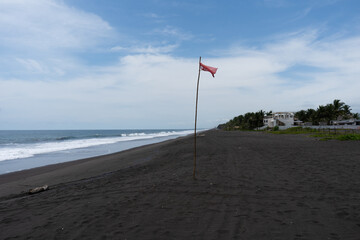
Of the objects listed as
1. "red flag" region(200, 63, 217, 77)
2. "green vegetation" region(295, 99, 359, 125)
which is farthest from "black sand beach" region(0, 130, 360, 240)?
"green vegetation" region(295, 99, 359, 125)

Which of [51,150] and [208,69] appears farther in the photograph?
[51,150]

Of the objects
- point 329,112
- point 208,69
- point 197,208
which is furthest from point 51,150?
point 329,112

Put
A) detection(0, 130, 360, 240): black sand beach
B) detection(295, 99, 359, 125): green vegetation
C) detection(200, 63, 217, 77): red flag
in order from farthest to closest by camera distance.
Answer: detection(295, 99, 359, 125): green vegetation, detection(200, 63, 217, 77): red flag, detection(0, 130, 360, 240): black sand beach

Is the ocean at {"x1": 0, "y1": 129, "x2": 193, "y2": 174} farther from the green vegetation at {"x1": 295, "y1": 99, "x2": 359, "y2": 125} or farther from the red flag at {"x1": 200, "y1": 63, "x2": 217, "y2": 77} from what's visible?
the green vegetation at {"x1": 295, "y1": 99, "x2": 359, "y2": 125}

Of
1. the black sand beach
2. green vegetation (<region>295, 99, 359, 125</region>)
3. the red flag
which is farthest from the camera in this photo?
green vegetation (<region>295, 99, 359, 125</region>)

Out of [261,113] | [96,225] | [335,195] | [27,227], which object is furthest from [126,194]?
[261,113]

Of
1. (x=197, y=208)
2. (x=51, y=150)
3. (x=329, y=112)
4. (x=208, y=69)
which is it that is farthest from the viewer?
(x=329, y=112)

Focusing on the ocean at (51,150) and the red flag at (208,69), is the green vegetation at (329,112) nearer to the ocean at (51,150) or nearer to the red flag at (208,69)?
the ocean at (51,150)

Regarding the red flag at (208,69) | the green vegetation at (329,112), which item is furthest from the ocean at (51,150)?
the green vegetation at (329,112)

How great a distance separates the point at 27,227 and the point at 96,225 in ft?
4.97

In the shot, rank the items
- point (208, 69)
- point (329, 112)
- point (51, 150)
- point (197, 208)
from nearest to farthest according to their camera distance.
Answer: point (197, 208) < point (208, 69) < point (51, 150) < point (329, 112)

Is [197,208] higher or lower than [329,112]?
lower

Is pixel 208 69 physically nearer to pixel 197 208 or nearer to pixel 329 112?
pixel 197 208

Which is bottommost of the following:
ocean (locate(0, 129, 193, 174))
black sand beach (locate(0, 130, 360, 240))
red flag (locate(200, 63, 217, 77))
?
ocean (locate(0, 129, 193, 174))
